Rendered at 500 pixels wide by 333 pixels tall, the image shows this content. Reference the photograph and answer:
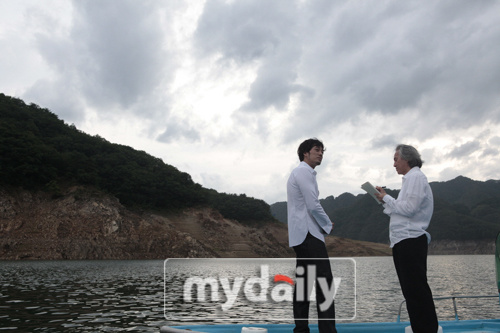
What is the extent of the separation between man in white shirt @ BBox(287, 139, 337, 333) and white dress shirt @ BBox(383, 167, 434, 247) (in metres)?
0.88

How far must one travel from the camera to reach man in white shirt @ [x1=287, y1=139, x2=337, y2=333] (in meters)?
5.68

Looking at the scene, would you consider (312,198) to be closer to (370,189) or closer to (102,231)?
(370,189)

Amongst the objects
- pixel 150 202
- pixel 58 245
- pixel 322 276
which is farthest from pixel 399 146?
pixel 150 202

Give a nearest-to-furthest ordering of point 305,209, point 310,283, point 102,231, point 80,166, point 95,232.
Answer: point 310,283 → point 305,209 → point 95,232 → point 102,231 → point 80,166

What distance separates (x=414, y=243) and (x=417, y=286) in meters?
0.53

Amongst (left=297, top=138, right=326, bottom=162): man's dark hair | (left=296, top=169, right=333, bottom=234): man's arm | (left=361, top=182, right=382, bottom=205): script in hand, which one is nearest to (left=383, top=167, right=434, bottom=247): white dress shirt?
(left=361, top=182, right=382, bottom=205): script in hand

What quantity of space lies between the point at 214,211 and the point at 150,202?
22493 millimetres

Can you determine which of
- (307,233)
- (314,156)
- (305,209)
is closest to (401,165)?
(314,156)

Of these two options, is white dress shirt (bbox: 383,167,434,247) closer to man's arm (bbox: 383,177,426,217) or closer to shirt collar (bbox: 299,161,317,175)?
man's arm (bbox: 383,177,426,217)

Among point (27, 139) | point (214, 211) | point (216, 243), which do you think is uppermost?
point (27, 139)

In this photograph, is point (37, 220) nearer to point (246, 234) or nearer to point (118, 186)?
point (118, 186)

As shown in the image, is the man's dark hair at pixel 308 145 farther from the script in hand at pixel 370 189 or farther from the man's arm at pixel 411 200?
the man's arm at pixel 411 200

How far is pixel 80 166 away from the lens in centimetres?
11344

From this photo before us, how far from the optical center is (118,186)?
120875 millimetres
